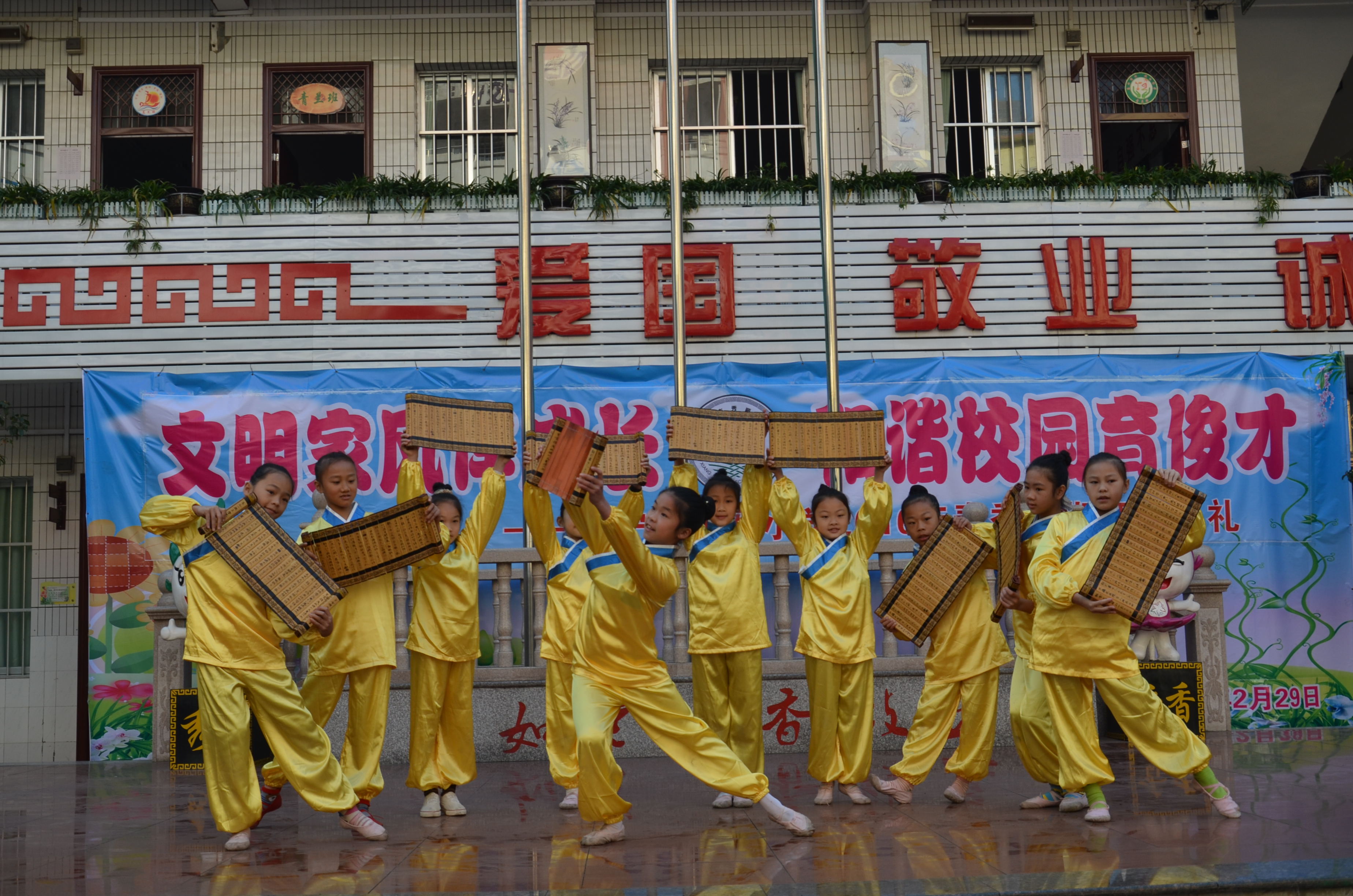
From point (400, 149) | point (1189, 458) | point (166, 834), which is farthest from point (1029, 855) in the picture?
point (400, 149)

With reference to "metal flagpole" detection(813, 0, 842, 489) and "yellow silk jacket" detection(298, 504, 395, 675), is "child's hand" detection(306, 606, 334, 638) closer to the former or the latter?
"yellow silk jacket" detection(298, 504, 395, 675)

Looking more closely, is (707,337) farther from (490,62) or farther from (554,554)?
(554,554)

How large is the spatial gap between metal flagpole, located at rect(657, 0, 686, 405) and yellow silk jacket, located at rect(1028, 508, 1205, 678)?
2.73m

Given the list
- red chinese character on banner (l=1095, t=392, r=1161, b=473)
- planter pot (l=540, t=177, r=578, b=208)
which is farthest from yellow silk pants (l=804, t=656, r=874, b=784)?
planter pot (l=540, t=177, r=578, b=208)

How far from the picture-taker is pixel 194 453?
9320 millimetres

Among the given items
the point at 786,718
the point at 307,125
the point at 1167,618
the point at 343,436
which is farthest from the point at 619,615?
the point at 307,125

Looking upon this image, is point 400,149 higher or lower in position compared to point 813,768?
higher

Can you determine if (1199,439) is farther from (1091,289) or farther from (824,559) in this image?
(824,559)

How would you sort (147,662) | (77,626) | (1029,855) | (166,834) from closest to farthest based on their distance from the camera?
(1029,855) → (166,834) → (147,662) → (77,626)

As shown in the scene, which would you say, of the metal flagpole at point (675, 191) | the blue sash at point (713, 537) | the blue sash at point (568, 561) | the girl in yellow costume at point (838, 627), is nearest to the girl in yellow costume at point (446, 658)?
the blue sash at point (568, 561)

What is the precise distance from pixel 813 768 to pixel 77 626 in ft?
25.6

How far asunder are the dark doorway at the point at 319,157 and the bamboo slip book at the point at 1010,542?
7.34m

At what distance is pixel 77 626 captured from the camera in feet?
36.0

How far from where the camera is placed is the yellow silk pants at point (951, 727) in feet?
19.0
